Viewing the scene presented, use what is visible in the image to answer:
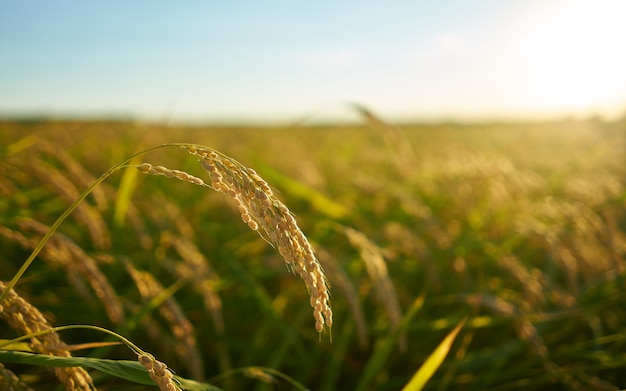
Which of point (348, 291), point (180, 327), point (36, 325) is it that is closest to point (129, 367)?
point (36, 325)

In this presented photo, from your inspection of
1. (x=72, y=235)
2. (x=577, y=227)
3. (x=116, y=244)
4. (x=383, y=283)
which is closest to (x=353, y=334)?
(x=383, y=283)

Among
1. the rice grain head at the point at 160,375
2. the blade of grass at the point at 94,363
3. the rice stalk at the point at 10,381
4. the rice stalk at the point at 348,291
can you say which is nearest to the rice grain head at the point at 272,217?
the rice grain head at the point at 160,375

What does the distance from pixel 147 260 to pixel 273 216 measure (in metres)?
2.26

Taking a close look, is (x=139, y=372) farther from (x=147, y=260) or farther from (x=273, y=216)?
(x=147, y=260)

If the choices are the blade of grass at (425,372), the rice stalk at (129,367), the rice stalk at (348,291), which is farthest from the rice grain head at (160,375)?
the rice stalk at (348,291)

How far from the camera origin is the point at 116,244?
3205mm

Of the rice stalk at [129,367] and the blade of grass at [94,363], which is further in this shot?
the blade of grass at [94,363]

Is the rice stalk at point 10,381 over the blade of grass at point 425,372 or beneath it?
over

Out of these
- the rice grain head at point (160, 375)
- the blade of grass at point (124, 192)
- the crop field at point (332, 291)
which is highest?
the blade of grass at point (124, 192)

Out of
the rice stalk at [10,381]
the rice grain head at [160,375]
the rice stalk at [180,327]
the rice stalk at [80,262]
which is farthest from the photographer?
the rice stalk at [180,327]

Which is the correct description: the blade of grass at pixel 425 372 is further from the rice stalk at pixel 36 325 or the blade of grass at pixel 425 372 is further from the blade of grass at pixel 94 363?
the rice stalk at pixel 36 325

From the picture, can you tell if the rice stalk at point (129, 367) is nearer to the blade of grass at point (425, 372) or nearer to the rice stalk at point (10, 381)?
the rice stalk at point (10, 381)

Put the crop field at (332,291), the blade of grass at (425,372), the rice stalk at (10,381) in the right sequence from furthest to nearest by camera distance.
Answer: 1. the crop field at (332,291)
2. the blade of grass at (425,372)
3. the rice stalk at (10,381)

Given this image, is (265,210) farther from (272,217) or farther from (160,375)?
(160,375)
